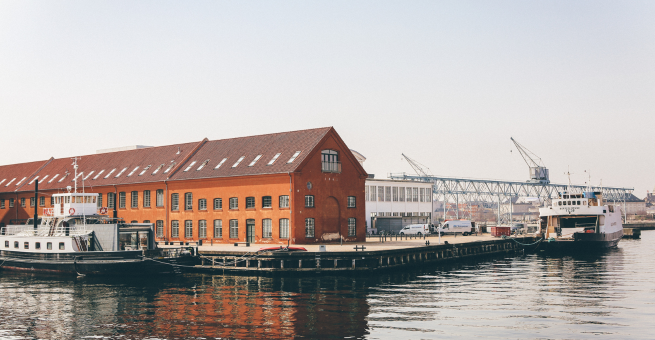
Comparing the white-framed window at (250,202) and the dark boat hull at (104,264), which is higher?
the white-framed window at (250,202)

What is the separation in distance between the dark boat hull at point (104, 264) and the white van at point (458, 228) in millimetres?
45513

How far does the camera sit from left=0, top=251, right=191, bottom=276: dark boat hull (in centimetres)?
3909

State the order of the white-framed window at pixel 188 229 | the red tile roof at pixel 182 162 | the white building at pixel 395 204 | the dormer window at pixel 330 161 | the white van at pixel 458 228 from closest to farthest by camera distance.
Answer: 1. the dormer window at pixel 330 161
2. the red tile roof at pixel 182 162
3. the white-framed window at pixel 188 229
4. the white van at pixel 458 228
5. the white building at pixel 395 204

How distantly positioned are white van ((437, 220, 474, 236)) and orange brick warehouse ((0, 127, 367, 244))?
24199 millimetres

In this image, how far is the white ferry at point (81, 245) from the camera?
39.4 meters

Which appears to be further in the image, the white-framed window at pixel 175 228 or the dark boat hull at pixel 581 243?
the dark boat hull at pixel 581 243

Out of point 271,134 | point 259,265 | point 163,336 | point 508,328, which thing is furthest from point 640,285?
point 271,134

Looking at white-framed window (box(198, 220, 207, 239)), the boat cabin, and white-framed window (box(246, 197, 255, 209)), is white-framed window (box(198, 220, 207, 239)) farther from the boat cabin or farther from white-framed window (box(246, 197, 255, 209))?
the boat cabin

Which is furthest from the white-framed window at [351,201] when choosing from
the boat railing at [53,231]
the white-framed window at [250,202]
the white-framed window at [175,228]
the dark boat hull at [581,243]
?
the boat railing at [53,231]

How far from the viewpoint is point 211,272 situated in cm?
4250

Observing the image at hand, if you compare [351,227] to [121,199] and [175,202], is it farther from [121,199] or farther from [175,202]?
[121,199]

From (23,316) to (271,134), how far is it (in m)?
36.1

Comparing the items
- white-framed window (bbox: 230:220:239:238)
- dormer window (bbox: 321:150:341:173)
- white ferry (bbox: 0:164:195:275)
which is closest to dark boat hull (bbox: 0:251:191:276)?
white ferry (bbox: 0:164:195:275)

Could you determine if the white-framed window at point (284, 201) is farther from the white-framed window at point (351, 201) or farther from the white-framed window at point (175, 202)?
the white-framed window at point (175, 202)
